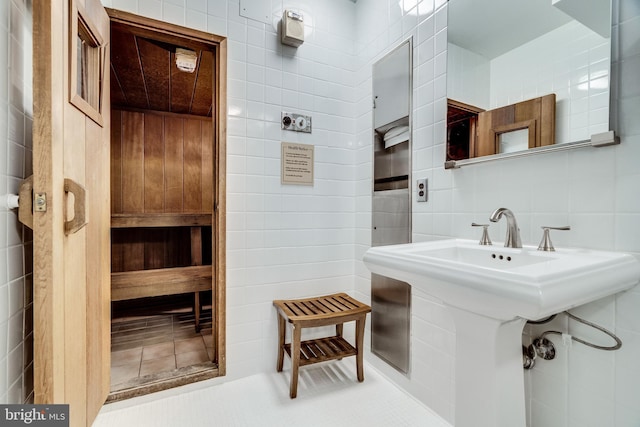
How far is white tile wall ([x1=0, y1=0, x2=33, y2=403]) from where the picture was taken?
0.87 m

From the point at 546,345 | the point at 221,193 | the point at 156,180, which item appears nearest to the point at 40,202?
the point at 221,193

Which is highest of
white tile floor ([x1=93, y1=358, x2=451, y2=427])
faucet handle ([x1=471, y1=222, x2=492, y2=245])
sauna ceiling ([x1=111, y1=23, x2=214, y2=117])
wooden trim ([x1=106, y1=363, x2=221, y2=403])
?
sauna ceiling ([x1=111, y1=23, x2=214, y2=117])

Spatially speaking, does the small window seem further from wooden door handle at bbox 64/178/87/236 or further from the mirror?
the mirror

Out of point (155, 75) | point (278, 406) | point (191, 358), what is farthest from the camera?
point (155, 75)

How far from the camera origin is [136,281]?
215 cm

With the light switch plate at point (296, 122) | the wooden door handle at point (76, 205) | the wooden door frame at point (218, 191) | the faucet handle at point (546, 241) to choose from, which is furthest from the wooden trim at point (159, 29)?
the faucet handle at point (546, 241)

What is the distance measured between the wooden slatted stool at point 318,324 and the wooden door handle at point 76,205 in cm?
104

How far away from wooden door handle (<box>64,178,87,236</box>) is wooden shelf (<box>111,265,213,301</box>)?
1.27 meters

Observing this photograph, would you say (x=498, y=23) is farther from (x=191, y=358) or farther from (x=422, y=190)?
(x=191, y=358)

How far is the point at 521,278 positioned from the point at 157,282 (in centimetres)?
230

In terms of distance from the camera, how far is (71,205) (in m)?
1.06

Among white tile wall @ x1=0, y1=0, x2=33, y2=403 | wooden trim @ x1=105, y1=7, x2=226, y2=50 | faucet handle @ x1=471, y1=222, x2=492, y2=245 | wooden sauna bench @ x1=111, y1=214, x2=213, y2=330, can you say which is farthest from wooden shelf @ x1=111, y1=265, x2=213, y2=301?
faucet handle @ x1=471, y1=222, x2=492, y2=245

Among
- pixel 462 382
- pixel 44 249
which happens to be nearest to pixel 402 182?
pixel 462 382

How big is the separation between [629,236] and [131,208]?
145 inches
